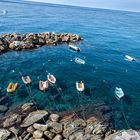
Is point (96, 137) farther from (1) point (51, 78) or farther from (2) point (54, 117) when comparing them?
(1) point (51, 78)

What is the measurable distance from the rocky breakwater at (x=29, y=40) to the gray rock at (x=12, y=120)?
36237mm

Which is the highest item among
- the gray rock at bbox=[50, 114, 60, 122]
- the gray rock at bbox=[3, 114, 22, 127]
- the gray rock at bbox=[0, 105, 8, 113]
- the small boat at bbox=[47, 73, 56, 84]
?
the small boat at bbox=[47, 73, 56, 84]

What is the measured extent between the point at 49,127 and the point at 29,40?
4863 cm

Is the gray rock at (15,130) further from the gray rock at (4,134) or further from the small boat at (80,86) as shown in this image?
the small boat at (80,86)

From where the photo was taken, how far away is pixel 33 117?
4216cm

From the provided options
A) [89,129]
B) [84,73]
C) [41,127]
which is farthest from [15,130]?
[84,73]

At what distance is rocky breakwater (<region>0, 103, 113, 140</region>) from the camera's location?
38.1 metres

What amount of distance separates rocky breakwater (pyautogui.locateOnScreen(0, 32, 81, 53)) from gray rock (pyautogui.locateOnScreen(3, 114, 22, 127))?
3624 centimetres

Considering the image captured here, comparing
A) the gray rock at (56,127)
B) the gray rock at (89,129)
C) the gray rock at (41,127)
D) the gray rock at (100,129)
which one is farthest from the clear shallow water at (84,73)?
the gray rock at (41,127)

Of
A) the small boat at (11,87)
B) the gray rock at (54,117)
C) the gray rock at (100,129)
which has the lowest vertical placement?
the small boat at (11,87)

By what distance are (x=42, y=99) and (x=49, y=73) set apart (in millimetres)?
13652

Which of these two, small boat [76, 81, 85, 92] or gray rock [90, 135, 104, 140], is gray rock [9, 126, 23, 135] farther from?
small boat [76, 81, 85, 92]

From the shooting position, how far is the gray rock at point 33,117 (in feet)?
135

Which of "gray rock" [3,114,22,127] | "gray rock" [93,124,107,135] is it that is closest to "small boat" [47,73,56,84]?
"gray rock" [3,114,22,127]
